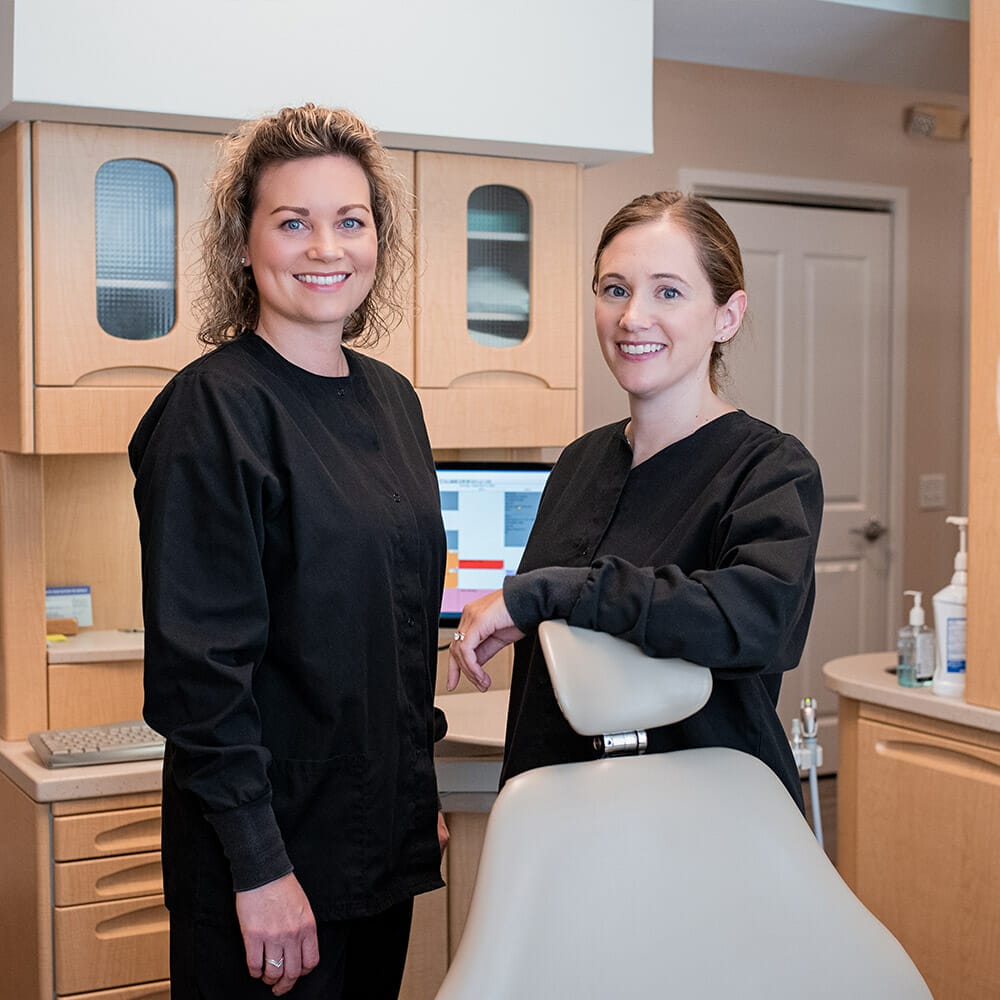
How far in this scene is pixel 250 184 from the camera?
1.60 metres

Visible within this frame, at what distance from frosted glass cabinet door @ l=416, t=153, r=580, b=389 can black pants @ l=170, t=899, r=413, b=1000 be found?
1.29 metres

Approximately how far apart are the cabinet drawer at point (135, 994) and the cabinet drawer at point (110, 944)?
0.01 m

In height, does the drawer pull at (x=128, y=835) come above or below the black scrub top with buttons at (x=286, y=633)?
below

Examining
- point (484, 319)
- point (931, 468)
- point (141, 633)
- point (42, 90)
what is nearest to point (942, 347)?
point (931, 468)

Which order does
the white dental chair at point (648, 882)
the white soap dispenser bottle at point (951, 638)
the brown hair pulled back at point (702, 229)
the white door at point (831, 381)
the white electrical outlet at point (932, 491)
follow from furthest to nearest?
the white electrical outlet at point (932, 491) → the white door at point (831, 381) → the white soap dispenser bottle at point (951, 638) → the brown hair pulled back at point (702, 229) → the white dental chair at point (648, 882)

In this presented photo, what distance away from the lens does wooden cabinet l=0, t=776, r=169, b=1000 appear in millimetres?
2373

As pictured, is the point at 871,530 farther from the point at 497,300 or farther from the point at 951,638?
the point at 497,300

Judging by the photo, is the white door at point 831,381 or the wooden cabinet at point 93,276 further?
the white door at point 831,381

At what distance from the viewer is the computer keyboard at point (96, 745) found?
2.39 meters

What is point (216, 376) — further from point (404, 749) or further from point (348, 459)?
point (404, 749)

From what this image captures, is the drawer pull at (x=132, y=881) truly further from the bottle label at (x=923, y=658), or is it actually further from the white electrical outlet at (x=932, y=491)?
the white electrical outlet at (x=932, y=491)

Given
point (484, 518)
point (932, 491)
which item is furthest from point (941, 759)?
point (932, 491)

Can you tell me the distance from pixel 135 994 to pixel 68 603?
787mm

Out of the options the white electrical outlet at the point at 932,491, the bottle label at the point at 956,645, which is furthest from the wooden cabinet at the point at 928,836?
the white electrical outlet at the point at 932,491
